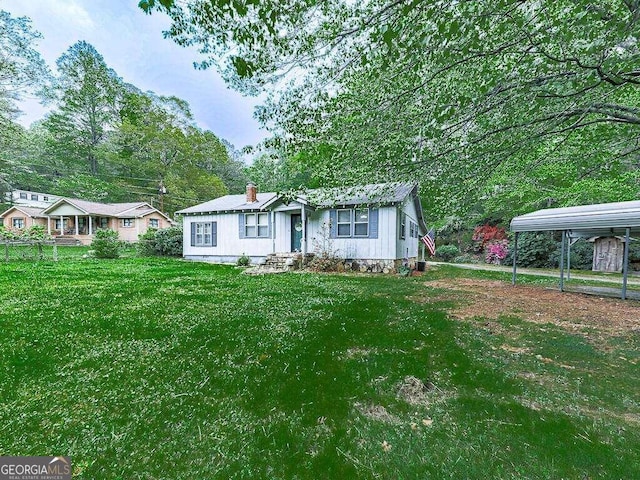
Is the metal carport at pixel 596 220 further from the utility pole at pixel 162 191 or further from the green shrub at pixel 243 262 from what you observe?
the utility pole at pixel 162 191

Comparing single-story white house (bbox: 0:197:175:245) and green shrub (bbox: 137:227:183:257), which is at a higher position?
single-story white house (bbox: 0:197:175:245)

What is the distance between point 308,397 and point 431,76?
4720 millimetres

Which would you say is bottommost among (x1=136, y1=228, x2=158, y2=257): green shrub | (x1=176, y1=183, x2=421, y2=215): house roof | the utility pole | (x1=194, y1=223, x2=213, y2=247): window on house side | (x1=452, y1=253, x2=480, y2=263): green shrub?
(x1=452, y1=253, x2=480, y2=263): green shrub

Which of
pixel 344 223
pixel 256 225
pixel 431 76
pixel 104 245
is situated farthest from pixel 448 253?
pixel 104 245

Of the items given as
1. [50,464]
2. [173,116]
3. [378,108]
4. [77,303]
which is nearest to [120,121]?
[173,116]

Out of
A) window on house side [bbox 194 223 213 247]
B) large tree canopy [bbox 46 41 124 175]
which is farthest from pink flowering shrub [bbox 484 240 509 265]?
large tree canopy [bbox 46 41 124 175]

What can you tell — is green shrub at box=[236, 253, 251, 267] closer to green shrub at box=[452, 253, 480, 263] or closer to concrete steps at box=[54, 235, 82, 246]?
green shrub at box=[452, 253, 480, 263]

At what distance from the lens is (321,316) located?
493 centimetres

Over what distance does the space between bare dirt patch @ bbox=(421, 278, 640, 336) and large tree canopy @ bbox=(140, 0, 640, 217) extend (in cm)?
232

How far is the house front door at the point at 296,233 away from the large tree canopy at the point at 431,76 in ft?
22.3

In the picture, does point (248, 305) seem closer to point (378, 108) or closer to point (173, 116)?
point (378, 108)

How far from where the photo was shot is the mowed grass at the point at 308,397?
5.98ft
